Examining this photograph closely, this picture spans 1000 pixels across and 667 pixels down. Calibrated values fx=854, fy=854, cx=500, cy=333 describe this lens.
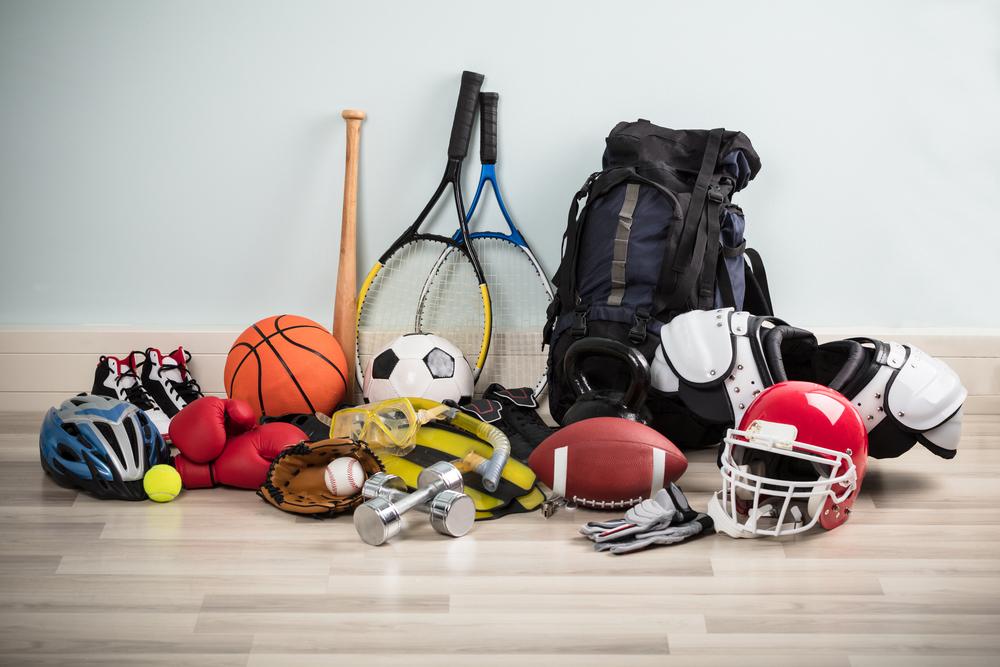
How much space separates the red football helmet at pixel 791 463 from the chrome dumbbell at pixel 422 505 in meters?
0.57

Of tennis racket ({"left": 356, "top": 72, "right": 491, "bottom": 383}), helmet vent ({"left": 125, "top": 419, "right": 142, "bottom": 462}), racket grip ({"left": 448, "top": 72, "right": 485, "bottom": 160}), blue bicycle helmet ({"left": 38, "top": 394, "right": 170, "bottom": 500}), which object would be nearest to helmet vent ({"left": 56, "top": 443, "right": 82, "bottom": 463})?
blue bicycle helmet ({"left": 38, "top": 394, "right": 170, "bottom": 500})

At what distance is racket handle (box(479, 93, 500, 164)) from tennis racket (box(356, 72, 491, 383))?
0.23 feet

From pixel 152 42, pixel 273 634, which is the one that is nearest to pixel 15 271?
pixel 152 42

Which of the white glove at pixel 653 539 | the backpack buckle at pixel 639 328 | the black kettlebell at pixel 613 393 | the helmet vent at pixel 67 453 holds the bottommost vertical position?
the helmet vent at pixel 67 453

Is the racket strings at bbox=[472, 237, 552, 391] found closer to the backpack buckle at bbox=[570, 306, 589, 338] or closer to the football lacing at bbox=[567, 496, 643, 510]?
the backpack buckle at bbox=[570, 306, 589, 338]

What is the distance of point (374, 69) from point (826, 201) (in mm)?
1578

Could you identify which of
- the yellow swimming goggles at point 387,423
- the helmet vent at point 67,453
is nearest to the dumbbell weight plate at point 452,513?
the yellow swimming goggles at point 387,423

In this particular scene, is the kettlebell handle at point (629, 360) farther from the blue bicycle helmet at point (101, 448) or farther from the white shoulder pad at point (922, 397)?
the blue bicycle helmet at point (101, 448)

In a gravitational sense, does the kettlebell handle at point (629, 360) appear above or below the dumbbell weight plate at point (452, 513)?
above

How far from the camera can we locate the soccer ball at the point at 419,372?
8.50 feet

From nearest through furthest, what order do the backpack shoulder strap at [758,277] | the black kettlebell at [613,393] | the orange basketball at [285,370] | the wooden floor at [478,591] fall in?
the wooden floor at [478,591]
the black kettlebell at [613,393]
the orange basketball at [285,370]
the backpack shoulder strap at [758,277]

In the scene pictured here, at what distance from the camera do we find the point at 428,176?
292 centimetres

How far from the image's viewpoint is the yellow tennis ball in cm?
209

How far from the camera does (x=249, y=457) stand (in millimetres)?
2162
